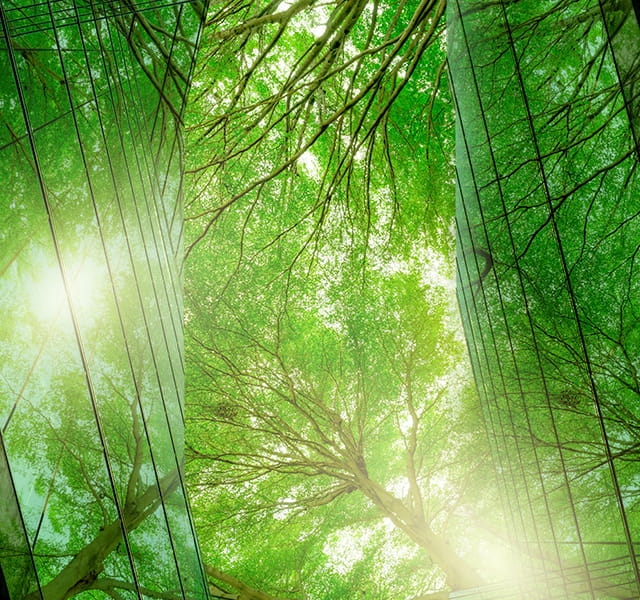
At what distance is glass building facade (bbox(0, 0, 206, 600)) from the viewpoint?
32.5 inches

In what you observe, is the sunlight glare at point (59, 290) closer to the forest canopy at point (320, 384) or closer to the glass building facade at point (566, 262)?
the glass building facade at point (566, 262)

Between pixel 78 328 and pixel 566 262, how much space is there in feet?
3.16

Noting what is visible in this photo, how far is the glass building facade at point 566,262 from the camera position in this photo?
3.16 ft

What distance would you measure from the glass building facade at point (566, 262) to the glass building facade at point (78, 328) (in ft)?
3.02

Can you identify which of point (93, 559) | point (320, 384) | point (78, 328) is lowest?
point (93, 559)

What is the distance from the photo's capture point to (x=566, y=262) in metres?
1.19

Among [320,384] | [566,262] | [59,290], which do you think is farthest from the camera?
[320,384]

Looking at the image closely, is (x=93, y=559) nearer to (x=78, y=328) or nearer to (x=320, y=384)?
(x=78, y=328)

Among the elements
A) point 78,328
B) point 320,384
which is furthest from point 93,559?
point 320,384

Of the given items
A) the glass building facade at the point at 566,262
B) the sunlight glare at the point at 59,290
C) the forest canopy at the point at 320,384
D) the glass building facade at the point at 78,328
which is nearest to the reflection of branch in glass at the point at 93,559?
the glass building facade at the point at 78,328

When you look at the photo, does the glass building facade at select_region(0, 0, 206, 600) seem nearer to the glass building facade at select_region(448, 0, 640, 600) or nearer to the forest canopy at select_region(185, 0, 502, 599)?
the glass building facade at select_region(448, 0, 640, 600)

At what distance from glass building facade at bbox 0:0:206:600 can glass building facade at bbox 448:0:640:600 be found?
0.92 meters

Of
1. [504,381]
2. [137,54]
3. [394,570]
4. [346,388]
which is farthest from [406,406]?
[137,54]

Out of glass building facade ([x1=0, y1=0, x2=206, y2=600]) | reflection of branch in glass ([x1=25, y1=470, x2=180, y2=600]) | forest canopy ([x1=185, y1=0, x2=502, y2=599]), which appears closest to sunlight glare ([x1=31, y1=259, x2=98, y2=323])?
glass building facade ([x1=0, y1=0, x2=206, y2=600])
